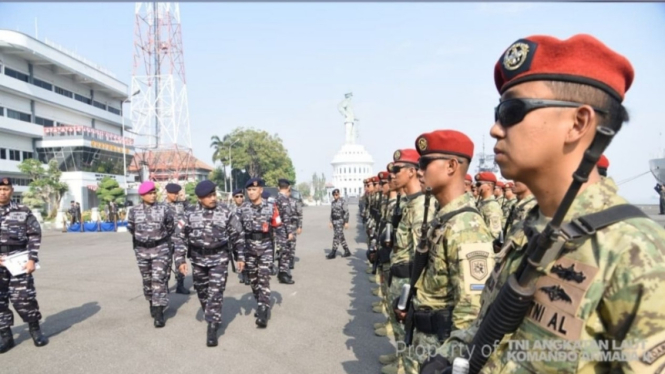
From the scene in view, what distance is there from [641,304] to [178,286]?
8.23 meters

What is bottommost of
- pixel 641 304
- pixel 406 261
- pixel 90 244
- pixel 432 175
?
pixel 90 244

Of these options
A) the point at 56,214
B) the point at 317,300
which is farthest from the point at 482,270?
the point at 56,214

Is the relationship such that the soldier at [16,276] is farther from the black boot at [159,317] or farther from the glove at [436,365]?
the glove at [436,365]

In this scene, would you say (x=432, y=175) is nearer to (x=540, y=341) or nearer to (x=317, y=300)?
(x=540, y=341)

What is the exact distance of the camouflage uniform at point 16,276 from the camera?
17.0 ft

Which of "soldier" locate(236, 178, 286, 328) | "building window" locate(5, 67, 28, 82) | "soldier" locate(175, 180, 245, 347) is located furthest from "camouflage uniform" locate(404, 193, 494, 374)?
"building window" locate(5, 67, 28, 82)

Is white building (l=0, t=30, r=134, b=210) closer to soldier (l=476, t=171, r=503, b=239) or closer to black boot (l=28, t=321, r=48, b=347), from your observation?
black boot (l=28, t=321, r=48, b=347)

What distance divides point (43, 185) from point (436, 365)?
35.4m

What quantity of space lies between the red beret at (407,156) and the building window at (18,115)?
42.8 metres

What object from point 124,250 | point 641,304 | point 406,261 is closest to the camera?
point 641,304

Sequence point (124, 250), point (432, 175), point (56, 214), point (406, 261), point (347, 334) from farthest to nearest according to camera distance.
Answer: point (56, 214)
point (124, 250)
point (347, 334)
point (406, 261)
point (432, 175)

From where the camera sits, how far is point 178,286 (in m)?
8.08

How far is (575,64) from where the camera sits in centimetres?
116

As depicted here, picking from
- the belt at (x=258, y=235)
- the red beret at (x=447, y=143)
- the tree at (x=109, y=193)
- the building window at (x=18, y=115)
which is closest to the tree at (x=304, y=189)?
the building window at (x=18, y=115)
